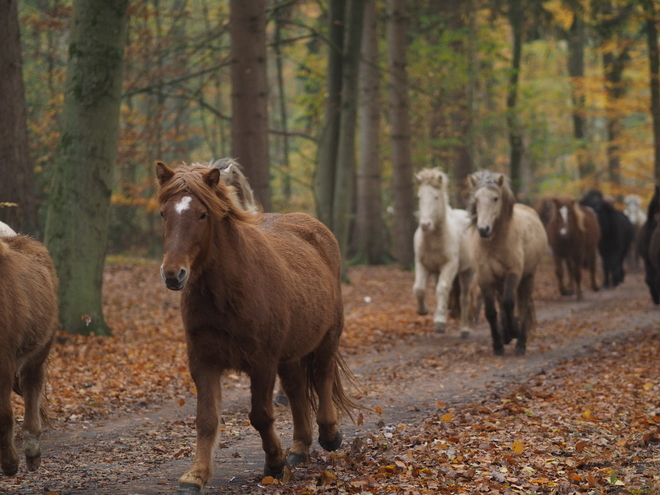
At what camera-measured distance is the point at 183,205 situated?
4.78 metres

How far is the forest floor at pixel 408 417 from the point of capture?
533 cm

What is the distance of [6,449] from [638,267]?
91.6ft

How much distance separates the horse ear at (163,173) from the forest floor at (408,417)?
6.56ft

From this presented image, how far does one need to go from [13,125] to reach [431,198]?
682 cm

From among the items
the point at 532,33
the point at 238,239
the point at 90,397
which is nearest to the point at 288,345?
the point at 238,239

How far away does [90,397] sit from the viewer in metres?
8.52

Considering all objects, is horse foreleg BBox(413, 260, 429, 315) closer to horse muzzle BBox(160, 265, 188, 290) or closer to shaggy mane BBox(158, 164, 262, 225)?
shaggy mane BBox(158, 164, 262, 225)

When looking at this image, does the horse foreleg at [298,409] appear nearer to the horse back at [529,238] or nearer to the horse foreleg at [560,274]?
the horse back at [529,238]

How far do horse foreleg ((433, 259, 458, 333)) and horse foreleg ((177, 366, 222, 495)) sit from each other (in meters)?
8.83

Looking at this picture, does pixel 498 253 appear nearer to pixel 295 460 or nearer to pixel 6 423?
pixel 295 460

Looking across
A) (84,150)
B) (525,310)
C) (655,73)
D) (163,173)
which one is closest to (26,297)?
(163,173)

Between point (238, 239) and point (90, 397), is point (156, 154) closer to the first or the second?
point (90, 397)

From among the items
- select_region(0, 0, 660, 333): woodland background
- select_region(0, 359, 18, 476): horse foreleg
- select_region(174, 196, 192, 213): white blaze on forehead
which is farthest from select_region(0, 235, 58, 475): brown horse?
select_region(0, 0, 660, 333): woodland background

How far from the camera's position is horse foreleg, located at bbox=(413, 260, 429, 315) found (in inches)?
541
